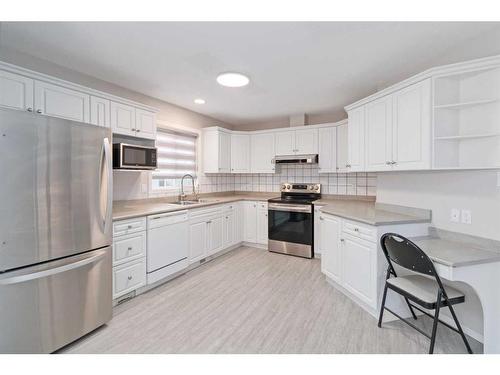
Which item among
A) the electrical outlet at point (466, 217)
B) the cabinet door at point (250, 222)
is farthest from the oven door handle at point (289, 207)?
the electrical outlet at point (466, 217)

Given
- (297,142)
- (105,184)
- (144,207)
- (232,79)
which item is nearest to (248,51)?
(232,79)

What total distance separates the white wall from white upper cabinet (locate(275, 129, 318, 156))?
5.57ft

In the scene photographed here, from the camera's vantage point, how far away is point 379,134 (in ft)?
8.59

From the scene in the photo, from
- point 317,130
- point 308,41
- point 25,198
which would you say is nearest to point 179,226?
point 25,198

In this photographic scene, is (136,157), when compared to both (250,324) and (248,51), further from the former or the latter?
(250,324)

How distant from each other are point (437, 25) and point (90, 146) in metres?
2.86

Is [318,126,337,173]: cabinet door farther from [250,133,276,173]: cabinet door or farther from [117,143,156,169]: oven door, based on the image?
[117,143,156,169]: oven door

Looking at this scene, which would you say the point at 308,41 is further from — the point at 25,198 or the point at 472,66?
the point at 25,198

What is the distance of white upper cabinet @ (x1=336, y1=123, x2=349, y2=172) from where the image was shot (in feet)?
12.8

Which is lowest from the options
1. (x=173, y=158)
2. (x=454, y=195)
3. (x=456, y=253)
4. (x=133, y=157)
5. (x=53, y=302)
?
(x=53, y=302)

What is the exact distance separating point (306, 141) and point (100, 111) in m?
3.13

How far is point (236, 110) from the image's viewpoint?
4230 mm

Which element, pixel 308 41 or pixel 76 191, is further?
pixel 308 41

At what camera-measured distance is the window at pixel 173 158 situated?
12.4 ft
